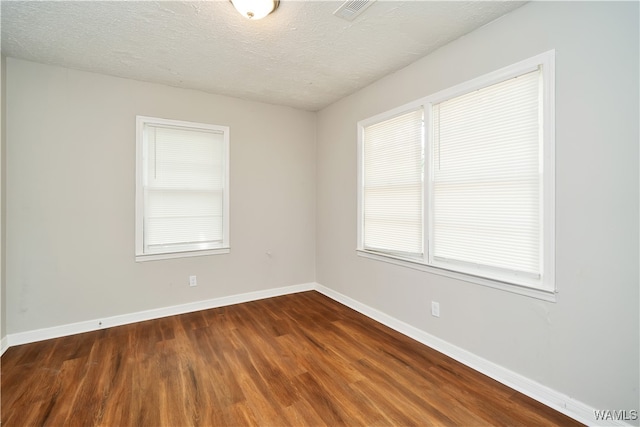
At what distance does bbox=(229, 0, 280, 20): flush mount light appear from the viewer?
73.7 inches

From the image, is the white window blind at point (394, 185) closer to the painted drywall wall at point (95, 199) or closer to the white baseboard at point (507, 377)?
the white baseboard at point (507, 377)

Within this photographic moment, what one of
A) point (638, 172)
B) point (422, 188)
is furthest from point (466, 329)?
point (638, 172)

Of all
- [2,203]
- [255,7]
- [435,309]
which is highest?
[255,7]

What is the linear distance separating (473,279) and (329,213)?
7.24 feet

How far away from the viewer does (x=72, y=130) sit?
292 cm

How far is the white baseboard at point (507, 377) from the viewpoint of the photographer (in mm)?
1739

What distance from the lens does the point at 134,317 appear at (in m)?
3.21

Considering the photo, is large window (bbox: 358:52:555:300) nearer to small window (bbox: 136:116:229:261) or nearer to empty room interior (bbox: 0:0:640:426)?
empty room interior (bbox: 0:0:640:426)

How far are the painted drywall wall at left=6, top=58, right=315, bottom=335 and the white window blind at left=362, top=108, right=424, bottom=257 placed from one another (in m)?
1.54

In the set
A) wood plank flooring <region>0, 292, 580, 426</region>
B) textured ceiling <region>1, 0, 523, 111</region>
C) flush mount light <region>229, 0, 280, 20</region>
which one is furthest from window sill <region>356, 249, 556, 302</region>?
flush mount light <region>229, 0, 280, 20</region>

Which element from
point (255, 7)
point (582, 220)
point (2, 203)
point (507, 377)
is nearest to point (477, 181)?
point (582, 220)

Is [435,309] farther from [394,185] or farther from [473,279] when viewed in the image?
[394,185]

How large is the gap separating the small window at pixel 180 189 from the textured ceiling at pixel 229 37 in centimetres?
62

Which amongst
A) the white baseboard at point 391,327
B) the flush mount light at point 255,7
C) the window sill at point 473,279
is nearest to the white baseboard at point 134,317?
the white baseboard at point 391,327
